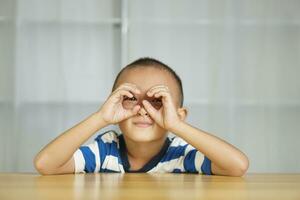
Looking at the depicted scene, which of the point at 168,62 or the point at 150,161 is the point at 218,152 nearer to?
the point at 150,161

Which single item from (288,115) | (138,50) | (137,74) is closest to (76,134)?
(137,74)

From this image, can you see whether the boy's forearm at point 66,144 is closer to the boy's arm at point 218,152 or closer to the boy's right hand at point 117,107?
the boy's right hand at point 117,107

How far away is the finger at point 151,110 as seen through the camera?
3.09 feet

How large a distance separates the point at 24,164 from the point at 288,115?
54.1 inches

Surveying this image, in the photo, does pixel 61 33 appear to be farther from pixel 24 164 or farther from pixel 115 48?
pixel 24 164

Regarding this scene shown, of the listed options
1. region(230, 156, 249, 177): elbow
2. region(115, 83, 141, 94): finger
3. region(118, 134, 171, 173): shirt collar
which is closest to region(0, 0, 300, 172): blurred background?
region(118, 134, 171, 173): shirt collar

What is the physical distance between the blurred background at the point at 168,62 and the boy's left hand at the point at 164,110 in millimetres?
1559

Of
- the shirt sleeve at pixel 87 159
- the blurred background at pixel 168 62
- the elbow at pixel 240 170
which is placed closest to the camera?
the elbow at pixel 240 170

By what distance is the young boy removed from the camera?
894 mm

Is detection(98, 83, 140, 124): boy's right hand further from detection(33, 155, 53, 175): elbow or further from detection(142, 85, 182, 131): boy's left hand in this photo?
detection(33, 155, 53, 175): elbow

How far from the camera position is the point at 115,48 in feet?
8.54

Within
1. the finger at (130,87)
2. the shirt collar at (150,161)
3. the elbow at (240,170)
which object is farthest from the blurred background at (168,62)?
the elbow at (240,170)

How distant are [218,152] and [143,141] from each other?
17 centimetres

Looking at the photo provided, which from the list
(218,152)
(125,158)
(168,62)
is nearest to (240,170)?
(218,152)
